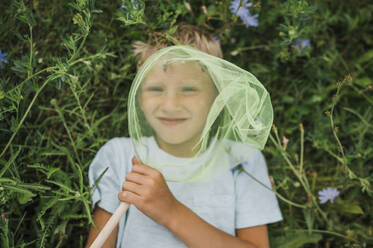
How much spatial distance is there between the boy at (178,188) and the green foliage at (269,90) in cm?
13

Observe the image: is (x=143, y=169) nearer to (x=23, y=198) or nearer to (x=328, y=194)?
(x=23, y=198)

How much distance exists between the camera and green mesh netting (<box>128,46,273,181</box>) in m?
1.23

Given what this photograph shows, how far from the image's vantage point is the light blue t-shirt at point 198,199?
5.09ft

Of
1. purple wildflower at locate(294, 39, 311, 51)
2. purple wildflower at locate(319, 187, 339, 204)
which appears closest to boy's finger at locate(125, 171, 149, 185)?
purple wildflower at locate(319, 187, 339, 204)

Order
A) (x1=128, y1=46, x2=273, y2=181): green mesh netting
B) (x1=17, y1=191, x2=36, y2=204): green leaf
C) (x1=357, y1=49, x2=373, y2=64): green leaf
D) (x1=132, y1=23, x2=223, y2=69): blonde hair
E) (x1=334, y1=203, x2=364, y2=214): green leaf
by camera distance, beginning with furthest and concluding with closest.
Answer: (x1=357, y1=49, x2=373, y2=64): green leaf
(x1=334, y1=203, x2=364, y2=214): green leaf
(x1=132, y1=23, x2=223, y2=69): blonde hair
(x1=17, y1=191, x2=36, y2=204): green leaf
(x1=128, y1=46, x2=273, y2=181): green mesh netting

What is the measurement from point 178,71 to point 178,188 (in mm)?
603

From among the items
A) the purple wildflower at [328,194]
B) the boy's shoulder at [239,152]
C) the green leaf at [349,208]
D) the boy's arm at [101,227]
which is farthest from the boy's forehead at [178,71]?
the green leaf at [349,208]

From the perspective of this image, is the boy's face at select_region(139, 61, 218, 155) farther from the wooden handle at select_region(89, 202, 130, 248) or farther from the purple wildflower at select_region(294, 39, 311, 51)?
the purple wildflower at select_region(294, 39, 311, 51)

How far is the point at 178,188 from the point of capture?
1.62 meters

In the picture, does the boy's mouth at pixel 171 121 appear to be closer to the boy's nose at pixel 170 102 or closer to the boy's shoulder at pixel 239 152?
the boy's nose at pixel 170 102

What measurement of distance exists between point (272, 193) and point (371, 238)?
2.11 feet

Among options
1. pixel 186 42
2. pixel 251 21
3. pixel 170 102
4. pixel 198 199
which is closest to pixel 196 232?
pixel 198 199

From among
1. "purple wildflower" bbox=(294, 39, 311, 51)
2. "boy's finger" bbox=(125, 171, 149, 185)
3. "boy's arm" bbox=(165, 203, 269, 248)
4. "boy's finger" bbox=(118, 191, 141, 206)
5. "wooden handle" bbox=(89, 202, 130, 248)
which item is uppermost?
"purple wildflower" bbox=(294, 39, 311, 51)

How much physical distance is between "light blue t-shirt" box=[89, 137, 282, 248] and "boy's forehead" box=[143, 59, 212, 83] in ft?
1.30
